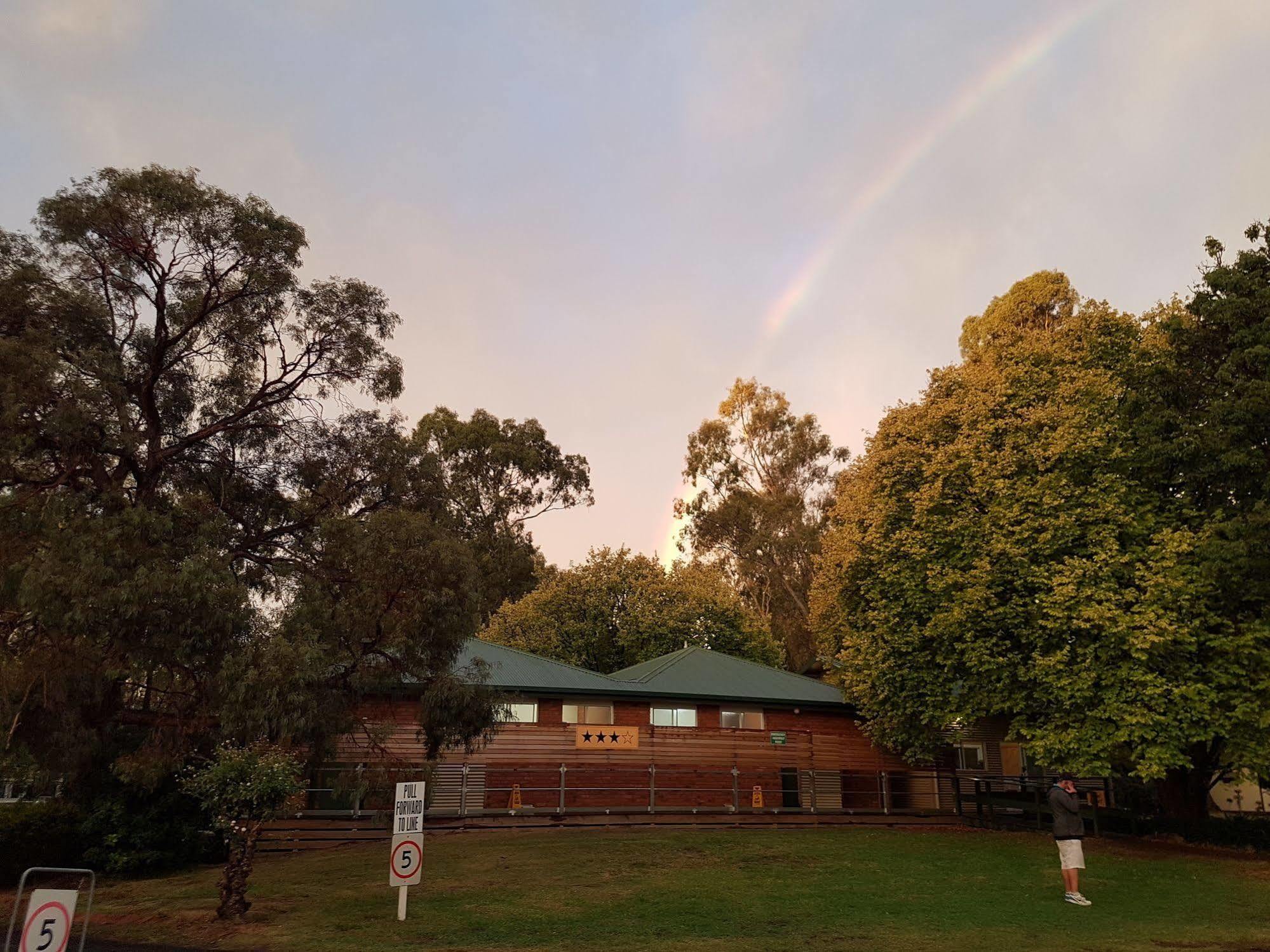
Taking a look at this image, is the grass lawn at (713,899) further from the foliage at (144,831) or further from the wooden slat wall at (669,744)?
the wooden slat wall at (669,744)

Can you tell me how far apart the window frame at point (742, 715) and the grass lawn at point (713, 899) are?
5.99 meters

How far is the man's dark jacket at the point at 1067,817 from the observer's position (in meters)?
14.1

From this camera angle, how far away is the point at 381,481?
2083cm

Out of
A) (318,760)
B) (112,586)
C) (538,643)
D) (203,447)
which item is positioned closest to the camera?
(112,586)

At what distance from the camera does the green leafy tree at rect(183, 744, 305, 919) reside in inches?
506

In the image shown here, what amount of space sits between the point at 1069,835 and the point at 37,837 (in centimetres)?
1901

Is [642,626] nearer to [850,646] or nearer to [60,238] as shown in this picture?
[850,646]

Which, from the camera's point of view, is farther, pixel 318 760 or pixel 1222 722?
pixel 1222 722

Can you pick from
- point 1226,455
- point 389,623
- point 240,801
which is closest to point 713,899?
point 240,801

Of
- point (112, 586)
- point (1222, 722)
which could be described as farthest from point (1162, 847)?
point (112, 586)

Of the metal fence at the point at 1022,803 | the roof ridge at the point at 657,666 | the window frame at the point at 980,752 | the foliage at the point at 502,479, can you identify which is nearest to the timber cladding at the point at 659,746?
the roof ridge at the point at 657,666

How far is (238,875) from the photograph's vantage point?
1293 cm

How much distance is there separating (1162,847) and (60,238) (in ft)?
94.5

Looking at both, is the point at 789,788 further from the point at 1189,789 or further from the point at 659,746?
the point at 1189,789
